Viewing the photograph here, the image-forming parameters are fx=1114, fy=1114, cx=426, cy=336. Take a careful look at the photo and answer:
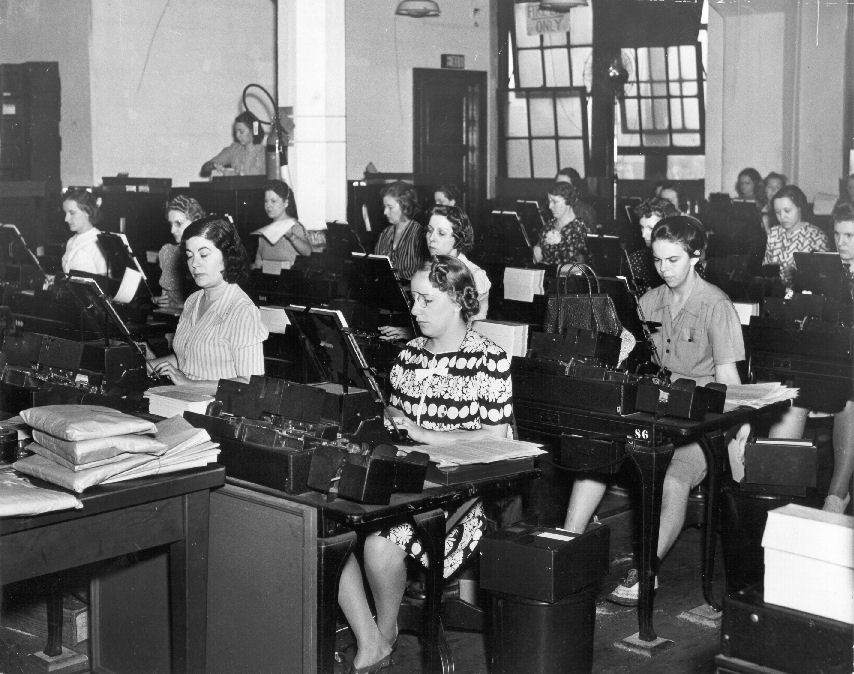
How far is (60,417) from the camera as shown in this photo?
2.74 m

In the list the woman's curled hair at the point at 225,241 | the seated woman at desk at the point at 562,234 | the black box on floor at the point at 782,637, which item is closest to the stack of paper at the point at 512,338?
the woman's curled hair at the point at 225,241

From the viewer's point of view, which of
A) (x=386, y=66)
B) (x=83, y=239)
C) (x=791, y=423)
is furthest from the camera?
(x=386, y=66)

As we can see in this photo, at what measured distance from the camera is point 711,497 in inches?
158

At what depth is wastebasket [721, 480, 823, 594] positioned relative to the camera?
3803 millimetres

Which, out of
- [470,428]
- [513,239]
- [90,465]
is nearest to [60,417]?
[90,465]

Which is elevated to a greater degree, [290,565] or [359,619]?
[290,565]

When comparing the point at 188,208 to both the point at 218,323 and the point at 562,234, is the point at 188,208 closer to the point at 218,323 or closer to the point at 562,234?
the point at 218,323

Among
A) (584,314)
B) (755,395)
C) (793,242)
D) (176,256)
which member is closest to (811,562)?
(755,395)

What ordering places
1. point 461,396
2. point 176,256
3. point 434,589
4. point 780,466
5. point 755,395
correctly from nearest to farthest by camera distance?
point 434,589 < point 461,396 < point 780,466 < point 755,395 < point 176,256

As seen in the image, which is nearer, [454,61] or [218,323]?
[218,323]

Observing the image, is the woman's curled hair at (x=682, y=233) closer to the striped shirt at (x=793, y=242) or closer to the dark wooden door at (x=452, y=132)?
the striped shirt at (x=793, y=242)

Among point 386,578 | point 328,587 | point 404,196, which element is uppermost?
point 404,196

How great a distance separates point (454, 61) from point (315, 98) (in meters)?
4.35

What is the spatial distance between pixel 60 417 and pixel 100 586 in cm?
91
